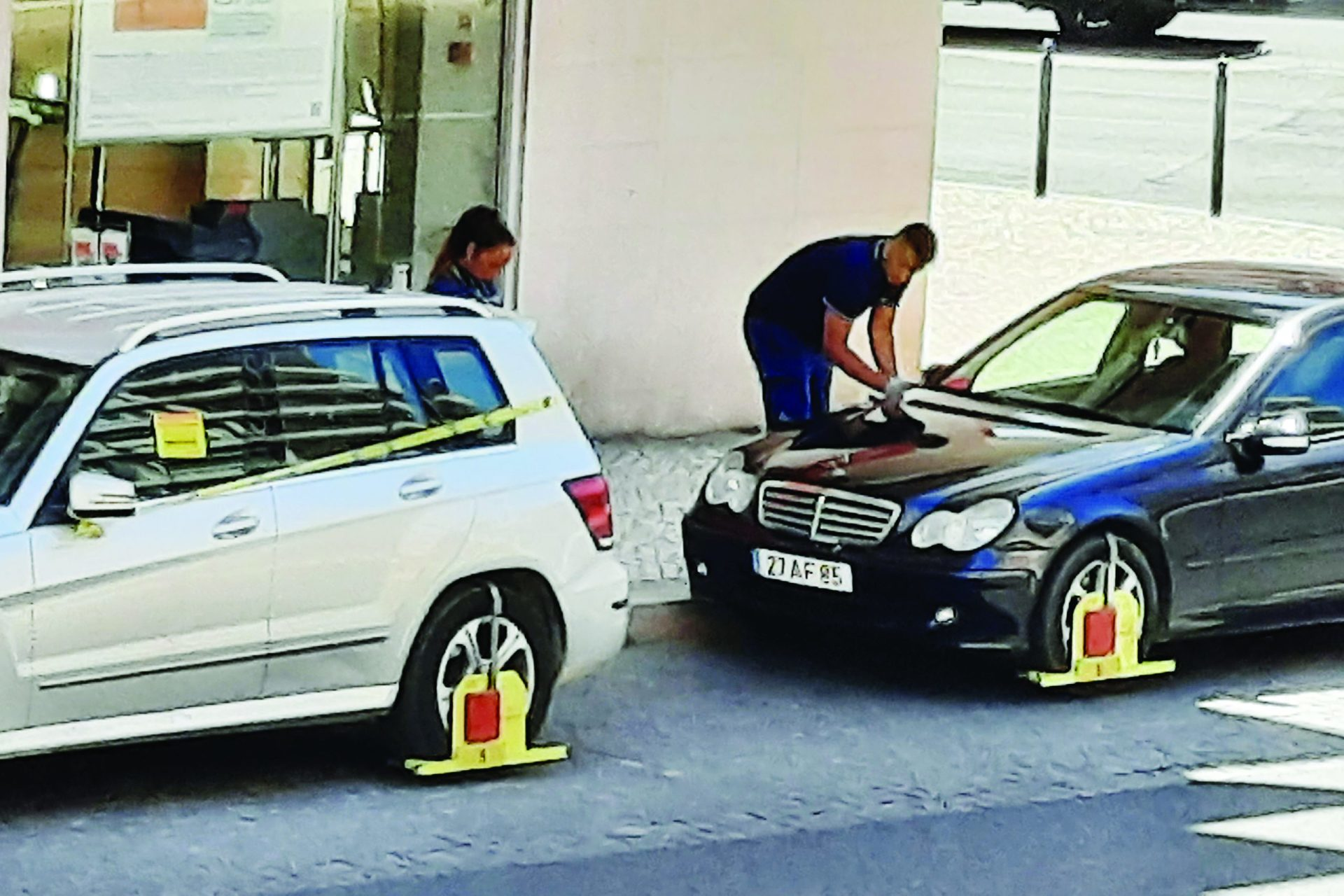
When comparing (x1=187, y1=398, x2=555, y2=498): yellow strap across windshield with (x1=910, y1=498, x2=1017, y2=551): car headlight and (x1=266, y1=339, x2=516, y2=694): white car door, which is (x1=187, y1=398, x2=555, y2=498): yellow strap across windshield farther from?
(x1=910, y1=498, x2=1017, y2=551): car headlight

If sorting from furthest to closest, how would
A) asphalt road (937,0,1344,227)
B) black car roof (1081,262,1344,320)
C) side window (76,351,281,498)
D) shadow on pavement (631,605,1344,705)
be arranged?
asphalt road (937,0,1344,227) → black car roof (1081,262,1344,320) → shadow on pavement (631,605,1344,705) → side window (76,351,281,498)

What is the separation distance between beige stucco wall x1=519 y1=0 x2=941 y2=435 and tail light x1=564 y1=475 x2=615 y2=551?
675 centimetres

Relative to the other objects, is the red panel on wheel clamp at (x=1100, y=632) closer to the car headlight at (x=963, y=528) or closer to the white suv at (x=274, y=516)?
the car headlight at (x=963, y=528)

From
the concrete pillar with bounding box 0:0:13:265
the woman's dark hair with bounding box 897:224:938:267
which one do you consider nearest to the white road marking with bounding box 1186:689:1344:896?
the woman's dark hair with bounding box 897:224:938:267

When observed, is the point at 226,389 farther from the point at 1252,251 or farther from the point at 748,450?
the point at 1252,251

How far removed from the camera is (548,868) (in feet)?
27.3

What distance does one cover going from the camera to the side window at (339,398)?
8.90 meters

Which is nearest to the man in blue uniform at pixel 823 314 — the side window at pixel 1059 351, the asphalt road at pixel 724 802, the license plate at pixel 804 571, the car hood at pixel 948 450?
the side window at pixel 1059 351

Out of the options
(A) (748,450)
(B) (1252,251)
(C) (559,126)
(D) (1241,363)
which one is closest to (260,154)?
(C) (559,126)

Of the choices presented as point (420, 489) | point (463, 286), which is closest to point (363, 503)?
point (420, 489)

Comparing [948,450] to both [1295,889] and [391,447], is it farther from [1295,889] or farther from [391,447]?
[1295,889]

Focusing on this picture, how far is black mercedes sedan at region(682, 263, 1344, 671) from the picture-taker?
10.8 m

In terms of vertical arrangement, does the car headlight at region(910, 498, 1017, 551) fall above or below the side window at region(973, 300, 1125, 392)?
below

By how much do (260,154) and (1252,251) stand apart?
11988 mm
